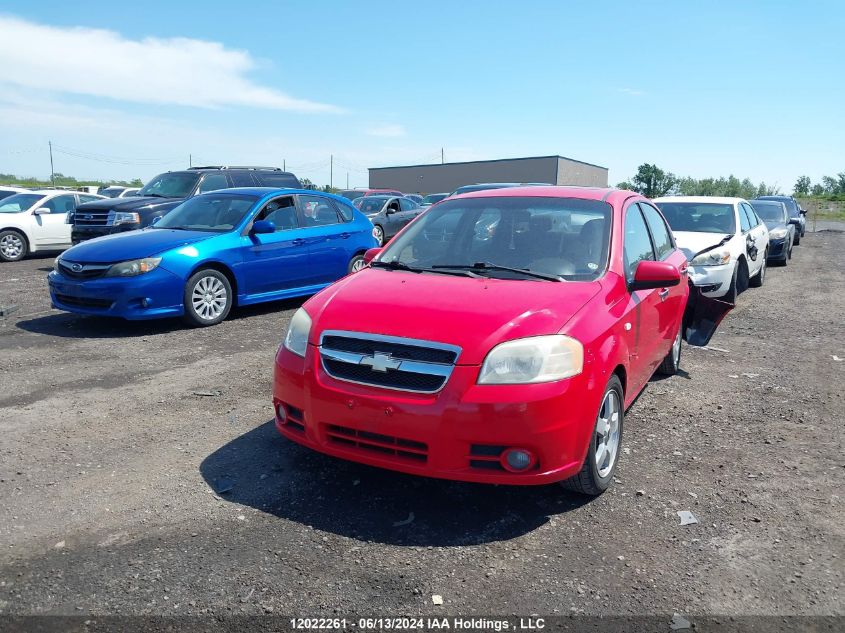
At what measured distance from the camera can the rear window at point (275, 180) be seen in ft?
47.6

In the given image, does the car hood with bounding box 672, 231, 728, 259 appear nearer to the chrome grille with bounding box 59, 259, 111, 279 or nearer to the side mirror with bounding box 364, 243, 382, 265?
the side mirror with bounding box 364, 243, 382, 265

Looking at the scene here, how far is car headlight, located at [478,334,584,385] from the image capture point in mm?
3361

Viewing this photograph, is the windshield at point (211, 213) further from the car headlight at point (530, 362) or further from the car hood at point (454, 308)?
the car headlight at point (530, 362)

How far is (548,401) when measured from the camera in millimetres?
3334

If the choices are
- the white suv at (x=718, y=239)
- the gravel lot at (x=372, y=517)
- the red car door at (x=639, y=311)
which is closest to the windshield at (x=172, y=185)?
the gravel lot at (x=372, y=517)

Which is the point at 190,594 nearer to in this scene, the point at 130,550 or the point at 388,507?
the point at 130,550

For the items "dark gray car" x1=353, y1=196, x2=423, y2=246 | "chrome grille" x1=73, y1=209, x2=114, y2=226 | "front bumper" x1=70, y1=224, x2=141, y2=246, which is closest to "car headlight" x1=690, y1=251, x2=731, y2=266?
"front bumper" x1=70, y1=224, x2=141, y2=246

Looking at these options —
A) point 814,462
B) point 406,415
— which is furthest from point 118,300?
point 814,462

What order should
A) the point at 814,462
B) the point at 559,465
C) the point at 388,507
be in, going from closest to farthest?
the point at 559,465
the point at 388,507
the point at 814,462

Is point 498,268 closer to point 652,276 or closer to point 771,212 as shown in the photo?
point 652,276

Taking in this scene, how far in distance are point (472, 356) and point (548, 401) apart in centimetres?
43

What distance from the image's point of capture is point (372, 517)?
3592 millimetres

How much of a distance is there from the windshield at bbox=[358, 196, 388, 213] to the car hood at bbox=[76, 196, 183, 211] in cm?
828

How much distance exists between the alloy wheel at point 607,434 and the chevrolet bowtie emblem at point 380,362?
1193 mm
